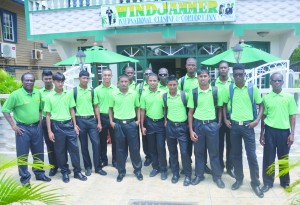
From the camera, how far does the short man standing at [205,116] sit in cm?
411

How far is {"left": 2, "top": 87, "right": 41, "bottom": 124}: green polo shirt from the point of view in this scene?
13.7 ft

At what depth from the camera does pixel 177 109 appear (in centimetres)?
428

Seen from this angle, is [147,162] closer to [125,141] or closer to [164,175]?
[164,175]

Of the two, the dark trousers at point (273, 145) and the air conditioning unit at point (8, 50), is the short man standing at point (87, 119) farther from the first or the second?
the air conditioning unit at point (8, 50)

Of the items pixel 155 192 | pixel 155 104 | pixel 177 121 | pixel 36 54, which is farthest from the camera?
pixel 36 54

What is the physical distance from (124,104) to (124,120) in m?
0.25

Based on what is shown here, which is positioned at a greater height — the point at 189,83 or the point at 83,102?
A: the point at 189,83

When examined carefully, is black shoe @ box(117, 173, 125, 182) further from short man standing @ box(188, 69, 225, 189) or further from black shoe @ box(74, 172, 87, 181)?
short man standing @ box(188, 69, 225, 189)

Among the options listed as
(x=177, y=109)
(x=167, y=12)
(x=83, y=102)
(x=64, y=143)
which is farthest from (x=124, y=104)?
(x=167, y=12)

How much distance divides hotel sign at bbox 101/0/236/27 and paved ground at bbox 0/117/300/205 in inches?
219

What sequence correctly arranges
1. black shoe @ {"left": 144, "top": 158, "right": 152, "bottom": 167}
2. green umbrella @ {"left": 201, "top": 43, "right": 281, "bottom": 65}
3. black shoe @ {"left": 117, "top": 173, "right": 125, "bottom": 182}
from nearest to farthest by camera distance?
black shoe @ {"left": 117, "top": 173, "right": 125, "bottom": 182} < black shoe @ {"left": 144, "top": 158, "right": 152, "bottom": 167} < green umbrella @ {"left": 201, "top": 43, "right": 281, "bottom": 65}

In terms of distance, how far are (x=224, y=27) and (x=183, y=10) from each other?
1.41m

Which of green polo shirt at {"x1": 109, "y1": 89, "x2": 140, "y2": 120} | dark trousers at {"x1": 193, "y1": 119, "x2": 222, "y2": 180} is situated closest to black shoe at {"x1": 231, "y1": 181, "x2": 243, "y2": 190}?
dark trousers at {"x1": 193, "y1": 119, "x2": 222, "y2": 180}

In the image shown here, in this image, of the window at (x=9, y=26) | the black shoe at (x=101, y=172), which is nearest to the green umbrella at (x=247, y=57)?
the black shoe at (x=101, y=172)
